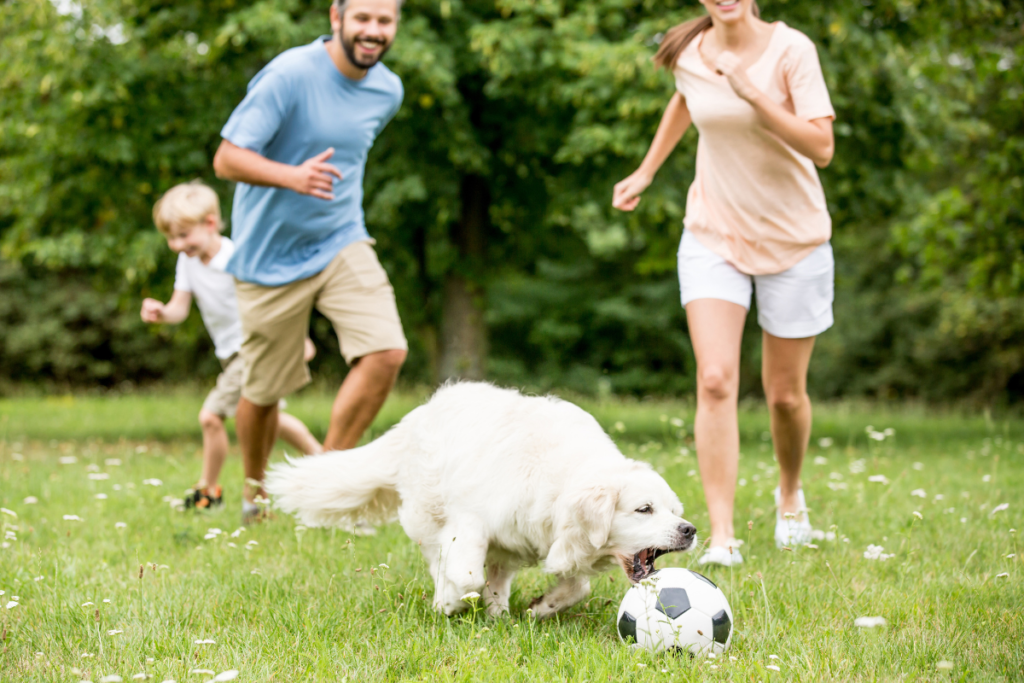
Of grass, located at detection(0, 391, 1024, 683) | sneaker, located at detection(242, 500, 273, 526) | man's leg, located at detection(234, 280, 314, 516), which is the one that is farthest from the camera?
sneaker, located at detection(242, 500, 273, 526)

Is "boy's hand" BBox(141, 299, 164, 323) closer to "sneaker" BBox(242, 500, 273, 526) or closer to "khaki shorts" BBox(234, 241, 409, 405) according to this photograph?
"khaki shorts" BBox(234, 241, 409, 405)

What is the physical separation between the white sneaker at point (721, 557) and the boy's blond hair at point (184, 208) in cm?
357

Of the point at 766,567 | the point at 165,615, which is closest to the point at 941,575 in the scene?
the point at 766,567

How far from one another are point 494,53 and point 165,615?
6.86 meters

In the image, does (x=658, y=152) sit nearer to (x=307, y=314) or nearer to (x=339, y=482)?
(x=307, y=314)

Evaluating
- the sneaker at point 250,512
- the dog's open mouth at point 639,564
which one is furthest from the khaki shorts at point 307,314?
the dog's open mouth at point 639,564

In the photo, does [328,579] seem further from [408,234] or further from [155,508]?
[408,234]

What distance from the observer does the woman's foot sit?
3.58m

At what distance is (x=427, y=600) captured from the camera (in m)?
3.30

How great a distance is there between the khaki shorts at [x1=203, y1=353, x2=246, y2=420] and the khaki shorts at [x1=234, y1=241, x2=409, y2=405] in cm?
81

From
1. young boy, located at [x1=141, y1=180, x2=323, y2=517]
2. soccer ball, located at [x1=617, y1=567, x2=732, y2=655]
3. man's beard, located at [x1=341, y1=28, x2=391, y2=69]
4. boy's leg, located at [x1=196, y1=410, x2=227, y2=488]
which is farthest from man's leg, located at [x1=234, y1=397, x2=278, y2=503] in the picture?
soccer ball, located at [x1=617, y1=567, x2=732, y2=655]

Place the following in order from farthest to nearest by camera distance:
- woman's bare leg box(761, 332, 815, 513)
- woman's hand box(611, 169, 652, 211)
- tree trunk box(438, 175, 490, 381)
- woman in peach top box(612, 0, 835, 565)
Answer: tree trunk box(438, 175, 490, 381)
woman's hand box(611, 169, 652, 211)
woman's bare leg box(761, 332, 815, 513)
woman in peach top box(612, 0, 835, 565)

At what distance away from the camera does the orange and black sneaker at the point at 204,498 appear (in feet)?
16.8

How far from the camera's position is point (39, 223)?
10.3 m
